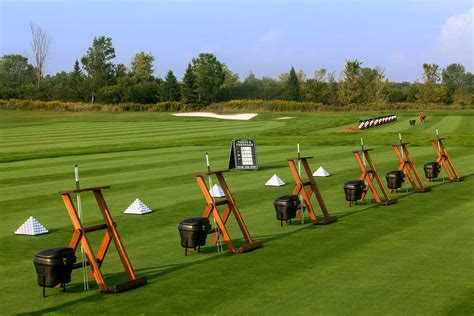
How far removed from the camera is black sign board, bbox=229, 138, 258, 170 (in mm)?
27328

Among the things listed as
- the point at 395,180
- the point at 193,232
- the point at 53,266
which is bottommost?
the point at 53,266

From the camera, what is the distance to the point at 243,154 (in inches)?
1092

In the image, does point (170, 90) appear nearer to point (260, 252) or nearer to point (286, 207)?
point (286, 207)

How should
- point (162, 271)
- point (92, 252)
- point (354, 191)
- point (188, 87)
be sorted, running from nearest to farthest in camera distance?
point (92, 252) < point (162, 271) < point (354, 191) < point (188, 87)

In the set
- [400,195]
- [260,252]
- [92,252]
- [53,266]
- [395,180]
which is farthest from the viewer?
[400,195]

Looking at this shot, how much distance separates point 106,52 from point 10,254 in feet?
540

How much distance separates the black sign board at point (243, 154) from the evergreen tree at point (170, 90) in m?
117

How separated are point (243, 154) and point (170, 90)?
118 metres

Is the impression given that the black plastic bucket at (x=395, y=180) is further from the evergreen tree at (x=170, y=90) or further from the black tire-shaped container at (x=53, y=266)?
the evergreen tree at (x=170, y=90)

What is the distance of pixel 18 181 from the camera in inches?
1050

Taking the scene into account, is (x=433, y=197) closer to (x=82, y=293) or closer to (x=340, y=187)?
(x=340, y=187)

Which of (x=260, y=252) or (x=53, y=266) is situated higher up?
(x=53, y=266)

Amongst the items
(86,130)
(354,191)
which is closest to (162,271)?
(354,191)

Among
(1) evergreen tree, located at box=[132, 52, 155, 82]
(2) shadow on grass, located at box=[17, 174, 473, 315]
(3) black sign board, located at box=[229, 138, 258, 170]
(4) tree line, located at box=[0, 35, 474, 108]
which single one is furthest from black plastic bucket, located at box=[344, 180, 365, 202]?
(1) evergreen tree, located at box=[132, 52, 155, 82]
